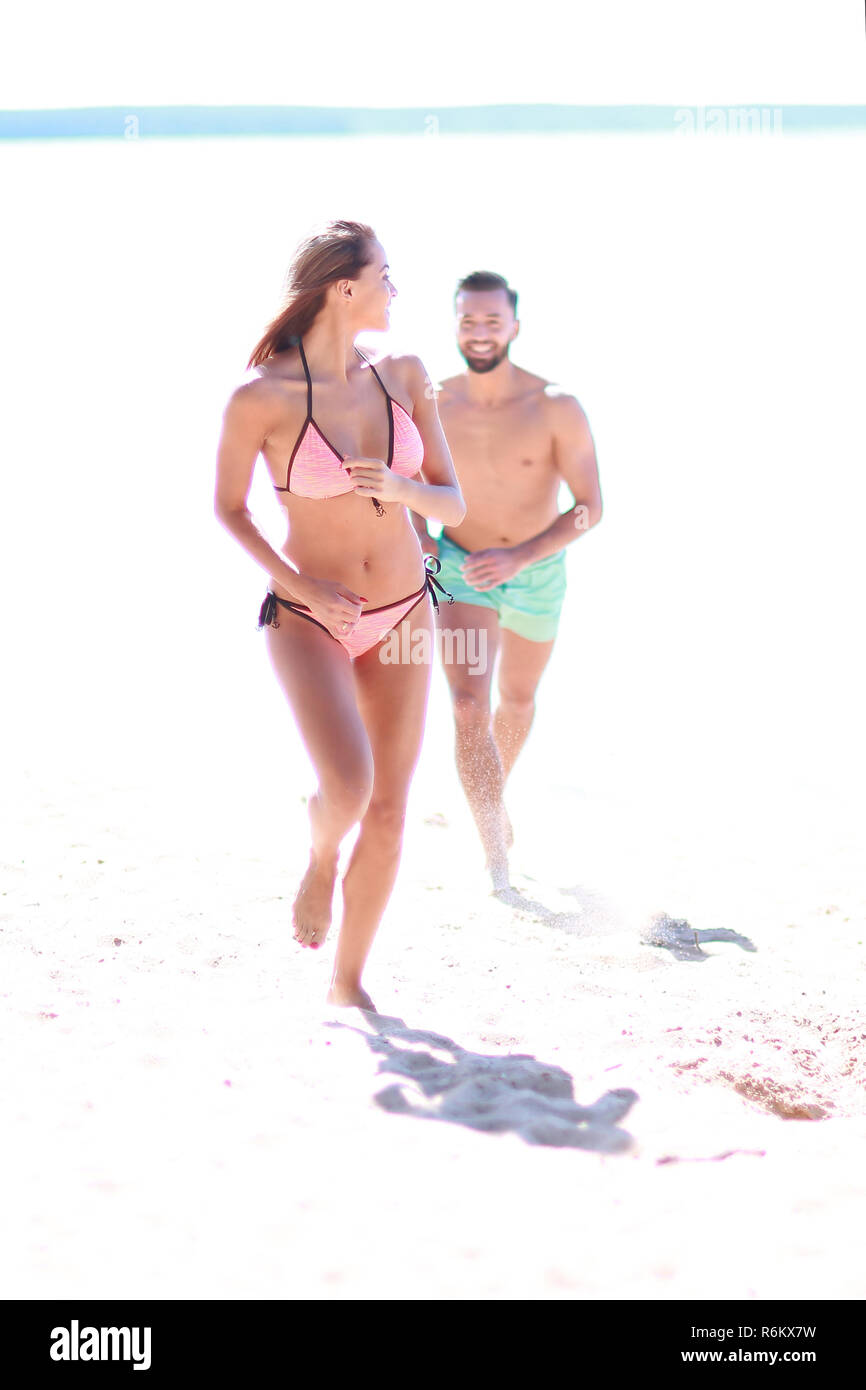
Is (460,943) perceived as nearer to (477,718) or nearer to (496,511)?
(477,718)

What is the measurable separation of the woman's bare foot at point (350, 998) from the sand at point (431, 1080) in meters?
0.09

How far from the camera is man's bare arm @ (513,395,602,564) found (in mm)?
4398

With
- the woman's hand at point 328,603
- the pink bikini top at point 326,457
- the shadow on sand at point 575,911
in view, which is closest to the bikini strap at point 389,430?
the pink bikini top at point 326,457

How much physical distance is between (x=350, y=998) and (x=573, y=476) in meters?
2.05

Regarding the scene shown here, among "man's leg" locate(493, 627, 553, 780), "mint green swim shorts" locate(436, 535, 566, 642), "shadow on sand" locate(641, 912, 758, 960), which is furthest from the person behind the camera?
"man's leg" locate(493, 627, 553, 780)

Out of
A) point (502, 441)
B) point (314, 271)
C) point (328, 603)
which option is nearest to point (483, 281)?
point (502, 441)

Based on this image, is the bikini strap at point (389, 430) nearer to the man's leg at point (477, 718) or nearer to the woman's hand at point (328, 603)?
the woman's hand at point (328, 603)

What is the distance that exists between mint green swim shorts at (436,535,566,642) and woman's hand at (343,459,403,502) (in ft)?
5.25

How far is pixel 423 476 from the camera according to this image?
317 centimetres

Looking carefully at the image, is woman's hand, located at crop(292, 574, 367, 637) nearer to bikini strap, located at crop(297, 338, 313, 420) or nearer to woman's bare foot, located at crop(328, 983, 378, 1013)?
bikini strap, located at crop(297, 338, 313, 420)

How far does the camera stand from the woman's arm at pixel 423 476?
111 inches

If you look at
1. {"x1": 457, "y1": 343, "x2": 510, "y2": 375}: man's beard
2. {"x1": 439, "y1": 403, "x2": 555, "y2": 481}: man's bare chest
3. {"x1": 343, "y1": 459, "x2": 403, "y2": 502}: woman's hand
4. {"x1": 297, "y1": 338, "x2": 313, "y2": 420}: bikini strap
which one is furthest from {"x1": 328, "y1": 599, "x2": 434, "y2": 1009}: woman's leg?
{"x1": 457, "y1": 343, "x2": 510, "y2": 375}: man's beard

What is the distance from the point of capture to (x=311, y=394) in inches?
113
